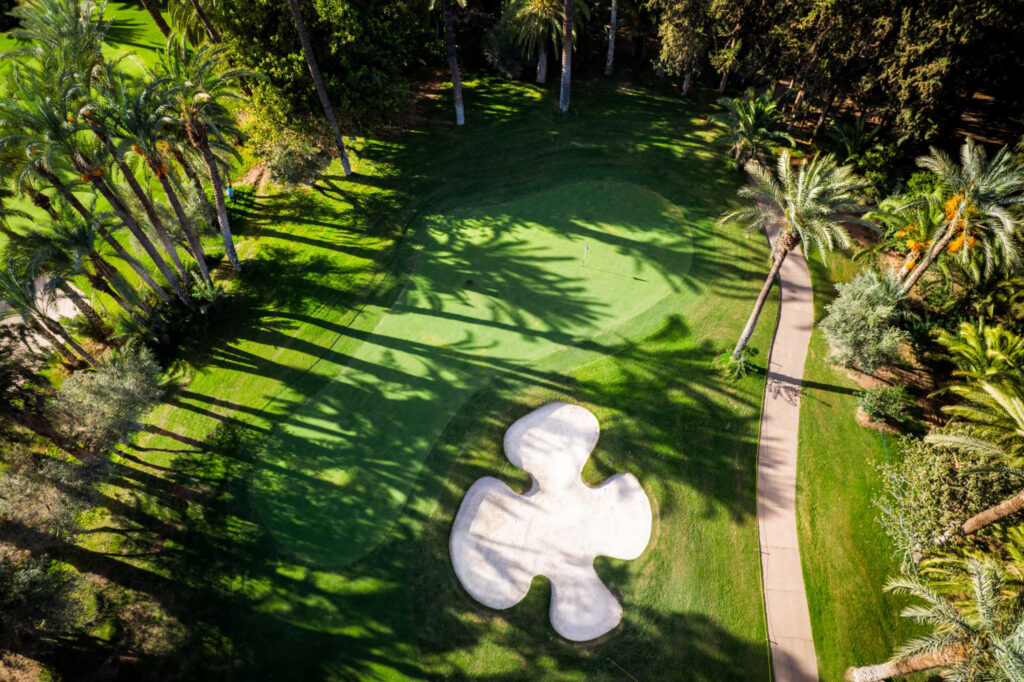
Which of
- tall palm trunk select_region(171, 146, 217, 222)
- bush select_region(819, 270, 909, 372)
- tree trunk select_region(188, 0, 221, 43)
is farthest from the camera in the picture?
tree trunk select_region(188, 0, 221, 43)

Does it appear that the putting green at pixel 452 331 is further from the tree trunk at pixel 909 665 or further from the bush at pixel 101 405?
the tree trunk at pixel 909 665

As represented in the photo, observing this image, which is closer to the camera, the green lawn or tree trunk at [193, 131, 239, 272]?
the green lawn

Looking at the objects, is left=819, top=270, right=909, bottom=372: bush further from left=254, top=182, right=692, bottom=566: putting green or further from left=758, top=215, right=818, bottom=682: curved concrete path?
left=254, top=182, right=692, bottom=566: putting green

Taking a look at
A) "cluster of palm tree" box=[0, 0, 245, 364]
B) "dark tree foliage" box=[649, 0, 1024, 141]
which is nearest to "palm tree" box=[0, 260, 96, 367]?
"cluster of palm tree" box=[0, 0, 245, 364]

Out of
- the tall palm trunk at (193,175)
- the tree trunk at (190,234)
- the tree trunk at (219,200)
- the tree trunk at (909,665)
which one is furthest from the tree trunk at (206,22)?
the tree trunk at (909,665)

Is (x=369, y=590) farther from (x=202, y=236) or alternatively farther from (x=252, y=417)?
(x=202, y=236)

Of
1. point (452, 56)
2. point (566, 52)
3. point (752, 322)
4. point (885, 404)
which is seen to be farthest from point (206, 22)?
point (885, 404)
